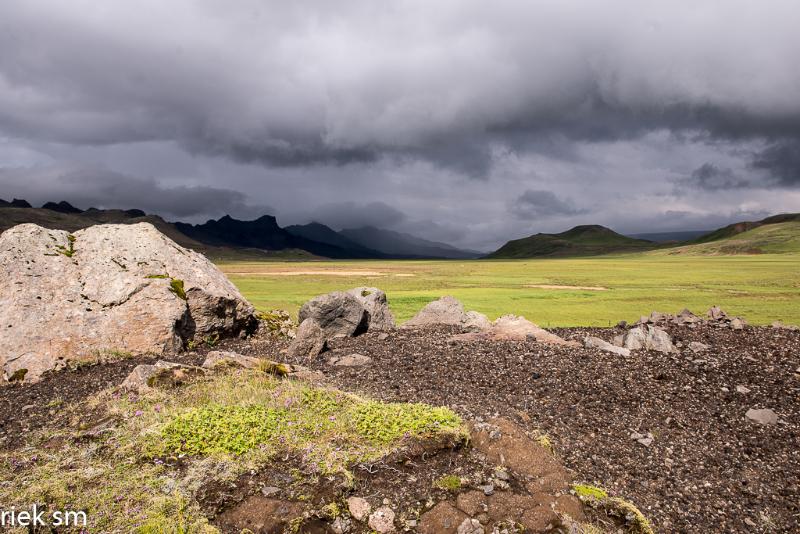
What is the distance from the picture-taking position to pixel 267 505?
24.7 feet

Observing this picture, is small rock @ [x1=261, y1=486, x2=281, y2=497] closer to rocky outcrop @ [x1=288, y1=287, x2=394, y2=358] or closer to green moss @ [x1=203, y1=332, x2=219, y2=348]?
rocky outcrop @ [x1=288, y1=287, x2=394, y2=358]

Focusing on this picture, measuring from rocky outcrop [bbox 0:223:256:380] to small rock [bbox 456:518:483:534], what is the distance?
51.5 feet

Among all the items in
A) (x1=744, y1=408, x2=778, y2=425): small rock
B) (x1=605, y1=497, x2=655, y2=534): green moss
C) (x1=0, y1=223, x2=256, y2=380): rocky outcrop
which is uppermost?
(x1=0, y1=223, x2=256, y2=380): rocky outcrop

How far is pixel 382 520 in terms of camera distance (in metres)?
7.29

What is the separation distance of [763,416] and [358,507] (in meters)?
12.1

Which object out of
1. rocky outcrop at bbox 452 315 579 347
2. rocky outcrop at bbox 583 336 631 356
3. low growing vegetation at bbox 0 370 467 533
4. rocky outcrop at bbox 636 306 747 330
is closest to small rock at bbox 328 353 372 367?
low growing vegetation at bbox 0 370 467 533

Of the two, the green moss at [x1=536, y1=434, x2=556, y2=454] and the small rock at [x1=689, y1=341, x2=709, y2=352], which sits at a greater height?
the small rock at [x1=689, y1=341, x2=709, y2=352]

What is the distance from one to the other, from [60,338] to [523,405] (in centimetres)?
1685

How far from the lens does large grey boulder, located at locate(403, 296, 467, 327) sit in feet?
89.5

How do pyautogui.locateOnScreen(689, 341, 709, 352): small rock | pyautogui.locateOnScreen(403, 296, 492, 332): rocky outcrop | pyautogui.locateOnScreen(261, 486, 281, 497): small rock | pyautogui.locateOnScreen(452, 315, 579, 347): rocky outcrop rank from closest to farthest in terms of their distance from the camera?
pyautogui.locateOnScreen(261, 486, 281, 497): small rock → pyautogui.locateOnScreen(689, 341, 709, 352): small rock → pyautogui.locateOnScreen(452, 315, 579, 347): rocky outcrop → pyautogui.locateOnScreen(403, 296, 492, 332): rocky outcrop

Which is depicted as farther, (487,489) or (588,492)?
(588,492)

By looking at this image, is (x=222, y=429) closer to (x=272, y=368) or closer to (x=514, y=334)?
(x=272, y=368)

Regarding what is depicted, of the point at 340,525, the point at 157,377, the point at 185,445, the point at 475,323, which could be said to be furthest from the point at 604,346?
the point at 157,377

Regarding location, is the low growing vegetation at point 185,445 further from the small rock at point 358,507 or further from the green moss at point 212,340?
the green moss at point 212,340
